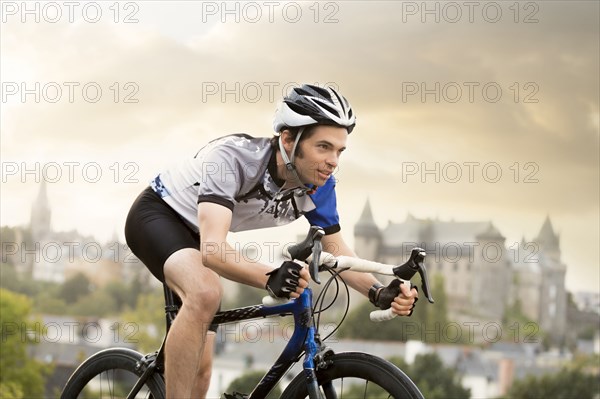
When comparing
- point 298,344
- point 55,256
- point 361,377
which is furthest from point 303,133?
point 55,256

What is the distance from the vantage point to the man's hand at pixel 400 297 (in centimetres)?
300

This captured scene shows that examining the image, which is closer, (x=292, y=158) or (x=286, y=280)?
(x=286, y=280)

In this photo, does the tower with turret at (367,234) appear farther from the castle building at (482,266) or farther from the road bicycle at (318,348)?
the road bicycle at (318,348)

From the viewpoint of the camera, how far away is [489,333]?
75500mm

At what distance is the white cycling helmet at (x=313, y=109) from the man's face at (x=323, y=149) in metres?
0.03

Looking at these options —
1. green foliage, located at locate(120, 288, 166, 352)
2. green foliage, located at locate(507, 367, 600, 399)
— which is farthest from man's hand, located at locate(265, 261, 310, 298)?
green foliage, located at locate(507, 367, 600, 399)

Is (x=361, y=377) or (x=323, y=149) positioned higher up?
(x=323, y=149)

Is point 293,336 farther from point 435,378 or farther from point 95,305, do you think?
point 95,305

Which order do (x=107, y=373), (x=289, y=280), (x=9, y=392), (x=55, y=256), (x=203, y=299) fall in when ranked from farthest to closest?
(x=55, y=256) < (x=9, y=392) < (x=107, y=373) < (x=203, y=299) < (x=289, y=280)

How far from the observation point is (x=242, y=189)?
3.28m

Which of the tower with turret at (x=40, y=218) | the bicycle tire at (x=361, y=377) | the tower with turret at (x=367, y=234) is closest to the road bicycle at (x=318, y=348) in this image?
the bicycle tire at (x=361, y=377)

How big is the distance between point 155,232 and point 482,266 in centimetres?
7877

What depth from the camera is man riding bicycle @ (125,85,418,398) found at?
3025 millimetres

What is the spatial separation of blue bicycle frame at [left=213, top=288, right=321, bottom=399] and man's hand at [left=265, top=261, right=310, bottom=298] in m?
0.27
